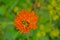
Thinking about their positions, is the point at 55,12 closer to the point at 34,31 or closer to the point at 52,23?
the point at 52,23

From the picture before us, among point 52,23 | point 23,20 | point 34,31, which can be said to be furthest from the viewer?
point 52,23

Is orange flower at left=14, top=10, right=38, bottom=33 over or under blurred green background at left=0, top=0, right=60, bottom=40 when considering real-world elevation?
over

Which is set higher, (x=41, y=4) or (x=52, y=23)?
(x=41, y=4)

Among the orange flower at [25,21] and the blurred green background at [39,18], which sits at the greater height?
the orange flower at [25,21]

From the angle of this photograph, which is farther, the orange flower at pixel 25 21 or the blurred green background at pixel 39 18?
the blurred green background at pixel 39 18

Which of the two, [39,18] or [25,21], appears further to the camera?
[39,18]

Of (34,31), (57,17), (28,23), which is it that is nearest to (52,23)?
(57,17)

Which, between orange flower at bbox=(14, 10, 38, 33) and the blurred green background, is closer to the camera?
orange flower at bbox=(14, 10, 38, 33)

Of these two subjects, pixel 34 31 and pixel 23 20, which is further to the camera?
pixel 34 31
